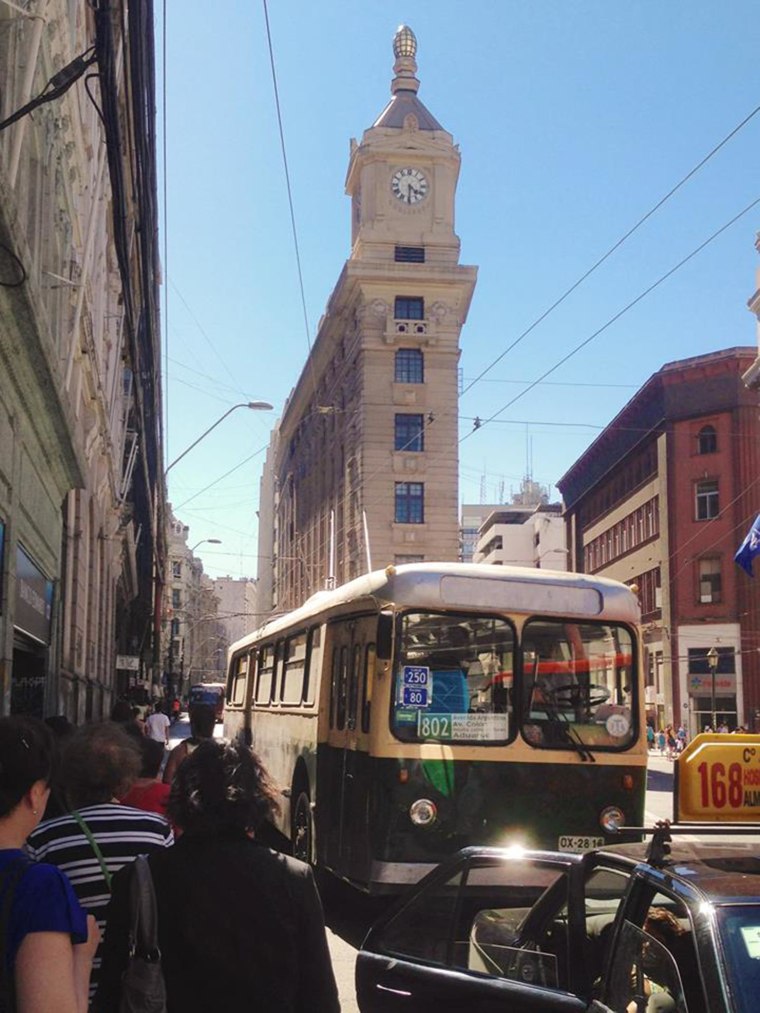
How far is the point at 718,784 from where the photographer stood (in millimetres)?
4742

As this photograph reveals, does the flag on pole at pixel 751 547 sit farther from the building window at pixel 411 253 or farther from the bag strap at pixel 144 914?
the building window at pixel 411 253

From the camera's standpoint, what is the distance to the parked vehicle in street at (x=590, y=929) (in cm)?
350

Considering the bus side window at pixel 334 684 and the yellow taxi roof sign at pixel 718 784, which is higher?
the bus side window at pixel 334 684

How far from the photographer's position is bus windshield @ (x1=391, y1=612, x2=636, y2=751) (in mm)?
9453

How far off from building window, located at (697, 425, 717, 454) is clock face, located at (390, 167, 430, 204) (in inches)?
784

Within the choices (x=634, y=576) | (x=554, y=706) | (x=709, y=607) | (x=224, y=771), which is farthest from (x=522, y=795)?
(x=634, y=576)

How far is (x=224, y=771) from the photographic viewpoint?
343cm

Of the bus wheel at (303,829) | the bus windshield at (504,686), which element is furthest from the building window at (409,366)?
the bus windshield at (504,686)

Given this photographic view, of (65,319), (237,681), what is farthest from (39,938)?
(237,681)

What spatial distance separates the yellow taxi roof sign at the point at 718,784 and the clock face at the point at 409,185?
207 feet

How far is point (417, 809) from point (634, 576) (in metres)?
58.9

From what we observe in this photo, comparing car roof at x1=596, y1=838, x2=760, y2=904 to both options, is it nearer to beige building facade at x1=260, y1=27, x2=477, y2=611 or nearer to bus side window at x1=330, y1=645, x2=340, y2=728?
bus side window at x1=330, y1=645, x2=340, y2=728

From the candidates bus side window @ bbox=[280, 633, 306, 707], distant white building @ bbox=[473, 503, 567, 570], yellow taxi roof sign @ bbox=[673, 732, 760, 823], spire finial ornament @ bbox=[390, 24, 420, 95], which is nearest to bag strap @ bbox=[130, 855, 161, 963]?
yellow taxi roof sign @ bbox=[673, 732, 760, 823]

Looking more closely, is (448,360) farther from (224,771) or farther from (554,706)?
(224,771)
